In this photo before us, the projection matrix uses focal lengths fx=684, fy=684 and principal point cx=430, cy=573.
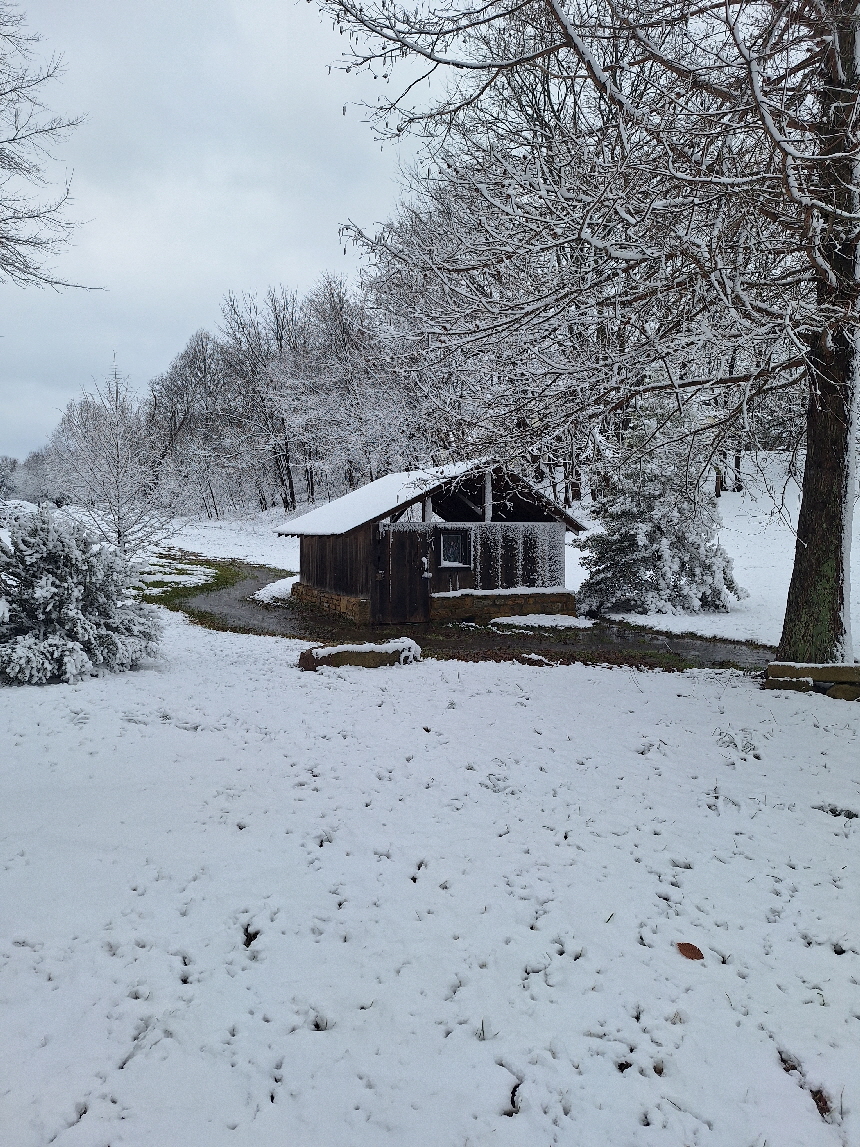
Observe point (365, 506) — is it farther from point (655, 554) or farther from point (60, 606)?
point (60, 606)

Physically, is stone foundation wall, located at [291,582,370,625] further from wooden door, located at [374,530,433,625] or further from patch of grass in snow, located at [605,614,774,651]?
patch of grass in snow, located at [605,614,774,651]

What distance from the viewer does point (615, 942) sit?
12.6ft

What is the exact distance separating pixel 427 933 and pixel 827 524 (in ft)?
21.8

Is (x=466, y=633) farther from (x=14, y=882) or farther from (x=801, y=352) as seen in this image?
(x=14, y=882)

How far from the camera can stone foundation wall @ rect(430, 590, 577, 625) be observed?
62.4 ft

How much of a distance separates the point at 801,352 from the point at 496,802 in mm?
4444

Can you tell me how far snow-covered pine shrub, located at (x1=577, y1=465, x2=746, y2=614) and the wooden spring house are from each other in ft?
4.00

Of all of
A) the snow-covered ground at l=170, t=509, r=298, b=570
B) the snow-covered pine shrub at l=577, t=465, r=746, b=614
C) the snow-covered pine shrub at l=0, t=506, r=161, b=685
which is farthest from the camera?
the snow-covered ground at l=170, t=509, r=298, b=570

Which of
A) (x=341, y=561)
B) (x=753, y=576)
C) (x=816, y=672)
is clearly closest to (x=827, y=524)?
(x=816, y=672)

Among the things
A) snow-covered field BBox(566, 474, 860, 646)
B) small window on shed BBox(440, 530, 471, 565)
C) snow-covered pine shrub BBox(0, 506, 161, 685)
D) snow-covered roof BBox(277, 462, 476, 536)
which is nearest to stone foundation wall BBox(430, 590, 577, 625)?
small window on shed BBox(440, 530, 471, 565)

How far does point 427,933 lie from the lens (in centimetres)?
393

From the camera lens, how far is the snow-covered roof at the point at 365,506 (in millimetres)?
17672

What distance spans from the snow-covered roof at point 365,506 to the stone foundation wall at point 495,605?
293 cm

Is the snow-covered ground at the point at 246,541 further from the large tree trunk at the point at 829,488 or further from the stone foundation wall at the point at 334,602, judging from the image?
the large tree trunk at the point at 829,488
